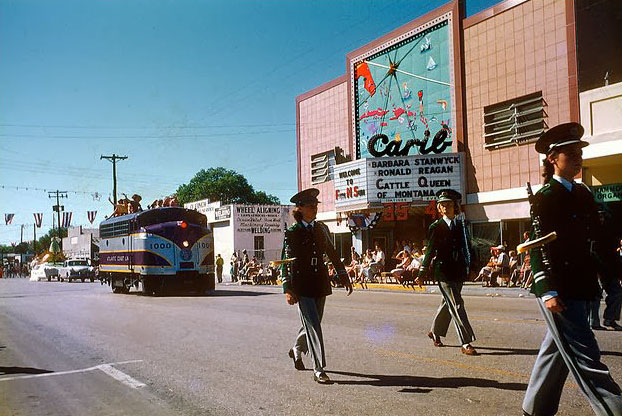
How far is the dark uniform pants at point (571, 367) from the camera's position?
3900mm

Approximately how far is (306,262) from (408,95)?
21.9 metres

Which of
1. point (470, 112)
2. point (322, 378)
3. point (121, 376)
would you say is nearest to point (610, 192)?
point (470, 112)

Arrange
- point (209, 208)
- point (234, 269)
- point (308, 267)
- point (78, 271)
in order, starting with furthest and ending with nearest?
point (209, 208), point (78, 271), point (234, 269), point (308, 267)

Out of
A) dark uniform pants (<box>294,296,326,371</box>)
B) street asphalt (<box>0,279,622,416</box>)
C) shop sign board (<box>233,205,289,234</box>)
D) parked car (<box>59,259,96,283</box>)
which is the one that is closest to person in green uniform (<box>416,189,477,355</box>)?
street asphalt (<box>0,279,622,416</box>)

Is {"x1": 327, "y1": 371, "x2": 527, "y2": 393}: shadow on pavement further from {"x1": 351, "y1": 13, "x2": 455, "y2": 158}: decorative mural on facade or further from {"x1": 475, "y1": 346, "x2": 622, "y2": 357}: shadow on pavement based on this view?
{"x1": 351, "y1": 13, "x2": 455, "y2": 158}: decorative mural on facade

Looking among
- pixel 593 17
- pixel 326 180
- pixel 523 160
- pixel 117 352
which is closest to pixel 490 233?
pixel 523 160

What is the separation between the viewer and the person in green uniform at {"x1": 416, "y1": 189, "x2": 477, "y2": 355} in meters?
7.82

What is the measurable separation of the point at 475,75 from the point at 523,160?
433 centimetres

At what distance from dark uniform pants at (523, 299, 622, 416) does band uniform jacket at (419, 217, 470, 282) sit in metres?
3.59

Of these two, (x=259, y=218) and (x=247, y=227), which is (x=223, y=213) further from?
(x=259, y=218)

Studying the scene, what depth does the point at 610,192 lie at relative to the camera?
1989 centimetres

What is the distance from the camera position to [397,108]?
2794cm

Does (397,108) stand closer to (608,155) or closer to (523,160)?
(523,160)

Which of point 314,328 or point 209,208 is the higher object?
point 209,208
